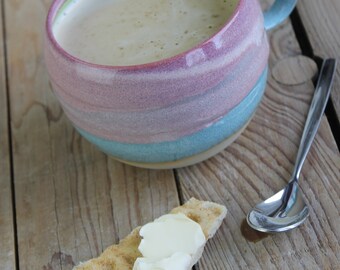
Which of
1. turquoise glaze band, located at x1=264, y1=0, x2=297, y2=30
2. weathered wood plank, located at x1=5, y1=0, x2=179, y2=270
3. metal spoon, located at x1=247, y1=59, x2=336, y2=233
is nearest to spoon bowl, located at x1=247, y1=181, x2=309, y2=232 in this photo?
metal spoon, located at x1=247, y1=59, x2=336, y2=233

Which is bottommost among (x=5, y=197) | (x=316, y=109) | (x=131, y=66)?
(x=5, y=197)

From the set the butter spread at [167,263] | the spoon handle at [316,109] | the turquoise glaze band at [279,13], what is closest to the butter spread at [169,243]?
the butter spread at [167,263]

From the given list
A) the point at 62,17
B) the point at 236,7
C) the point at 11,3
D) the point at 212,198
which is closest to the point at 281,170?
the point at 212,198

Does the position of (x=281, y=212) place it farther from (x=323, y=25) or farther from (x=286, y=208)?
(x=323, y=25)

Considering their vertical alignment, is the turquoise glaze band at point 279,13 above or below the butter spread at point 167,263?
above

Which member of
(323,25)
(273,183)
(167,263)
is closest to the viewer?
(167,263)

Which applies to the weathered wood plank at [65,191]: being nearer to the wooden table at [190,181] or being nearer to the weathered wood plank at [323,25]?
the wooden table at [190,181]

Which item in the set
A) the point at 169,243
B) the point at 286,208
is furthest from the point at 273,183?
the point at 169,243

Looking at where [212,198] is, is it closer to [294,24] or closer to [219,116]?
[219,116]
